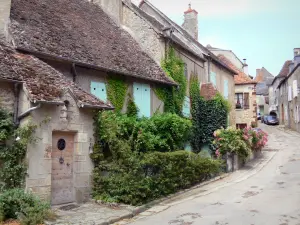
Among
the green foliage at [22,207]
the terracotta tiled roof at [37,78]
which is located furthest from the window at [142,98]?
the green foliage at [22,207]

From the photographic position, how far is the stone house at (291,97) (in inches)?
1292

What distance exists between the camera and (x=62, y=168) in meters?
9.32

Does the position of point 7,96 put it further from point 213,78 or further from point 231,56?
point 231,56

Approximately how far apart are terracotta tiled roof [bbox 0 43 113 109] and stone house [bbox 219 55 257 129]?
21.2 meters

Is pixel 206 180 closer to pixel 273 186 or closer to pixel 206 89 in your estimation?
pixel 273 186

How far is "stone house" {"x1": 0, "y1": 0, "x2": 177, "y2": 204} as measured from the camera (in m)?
8.51

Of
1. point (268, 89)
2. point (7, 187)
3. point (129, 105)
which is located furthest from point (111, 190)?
point (268, 89)

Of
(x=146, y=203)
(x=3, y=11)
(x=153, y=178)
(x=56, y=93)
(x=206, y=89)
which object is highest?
(x=3, y=11)

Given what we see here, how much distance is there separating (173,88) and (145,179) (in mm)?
7231

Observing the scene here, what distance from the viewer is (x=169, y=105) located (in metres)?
15.9

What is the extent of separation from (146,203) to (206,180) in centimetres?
437

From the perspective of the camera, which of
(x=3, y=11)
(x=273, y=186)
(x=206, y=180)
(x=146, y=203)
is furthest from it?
(x=206, y=180)

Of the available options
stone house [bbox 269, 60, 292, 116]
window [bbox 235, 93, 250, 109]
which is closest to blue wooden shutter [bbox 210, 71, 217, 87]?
window [bbox 235, 93, 250, 109]

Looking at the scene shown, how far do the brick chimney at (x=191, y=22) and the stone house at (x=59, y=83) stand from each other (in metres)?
10.7
